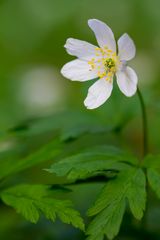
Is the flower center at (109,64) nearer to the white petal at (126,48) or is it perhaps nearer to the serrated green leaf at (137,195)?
the white petal at (126,48)

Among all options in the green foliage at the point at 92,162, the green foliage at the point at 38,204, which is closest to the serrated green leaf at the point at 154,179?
the green foliage at the point at 92,162

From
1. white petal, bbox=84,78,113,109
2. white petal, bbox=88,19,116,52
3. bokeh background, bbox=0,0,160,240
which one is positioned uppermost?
white petal, bbox=88,19,116,52

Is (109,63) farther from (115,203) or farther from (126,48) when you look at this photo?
(115,203)

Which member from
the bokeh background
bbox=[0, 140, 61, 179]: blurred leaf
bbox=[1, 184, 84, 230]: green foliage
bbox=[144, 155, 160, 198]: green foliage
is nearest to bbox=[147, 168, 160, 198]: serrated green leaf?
bbox=[144, 155, 160, 198]: green foliage

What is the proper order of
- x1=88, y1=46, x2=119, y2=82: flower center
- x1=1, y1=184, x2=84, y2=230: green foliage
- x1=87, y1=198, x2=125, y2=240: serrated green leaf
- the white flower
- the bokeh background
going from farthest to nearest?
the bokeh background, x1=88, y1=46, x2=119, y2=82: flower center, the white flower, x1=1, y1=184, x2=84, y2=230: green foliage, x1=87, y1=198, x2=125, y2=240: serrated green leaf

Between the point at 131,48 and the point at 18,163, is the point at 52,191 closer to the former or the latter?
the point at 18,163

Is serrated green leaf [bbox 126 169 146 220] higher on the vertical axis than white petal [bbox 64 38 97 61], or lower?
lower

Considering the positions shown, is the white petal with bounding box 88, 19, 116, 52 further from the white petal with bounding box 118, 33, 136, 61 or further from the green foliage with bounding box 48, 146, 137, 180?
the green foliage with bounding box 48, 146, 137, 180
